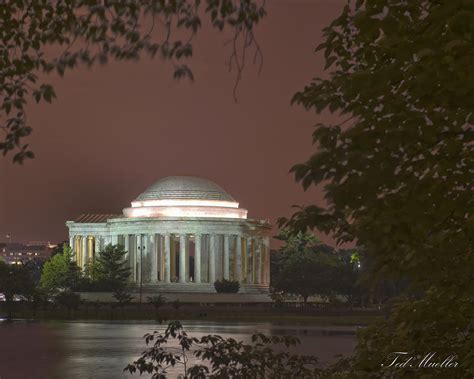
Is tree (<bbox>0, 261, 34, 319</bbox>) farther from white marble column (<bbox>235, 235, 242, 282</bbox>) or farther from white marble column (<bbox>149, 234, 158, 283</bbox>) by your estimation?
white marble column (<bbox>235, 235, 242, 282</bbox>)

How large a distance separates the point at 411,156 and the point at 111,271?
158 m

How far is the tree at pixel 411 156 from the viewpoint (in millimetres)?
12062

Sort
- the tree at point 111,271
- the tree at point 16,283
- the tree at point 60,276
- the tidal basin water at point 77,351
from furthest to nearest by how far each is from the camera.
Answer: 1. the tree at point 60,276
2. the tree at point 111,271
3. the tree at point 16,283
4. the tidal basin water at point 77,351

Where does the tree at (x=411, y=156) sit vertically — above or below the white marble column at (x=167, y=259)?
below

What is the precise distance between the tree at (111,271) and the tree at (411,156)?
15209 centimetres

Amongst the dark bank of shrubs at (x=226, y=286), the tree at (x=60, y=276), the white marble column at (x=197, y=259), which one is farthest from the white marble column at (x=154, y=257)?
the dark bank of shrubs at (x=226, y=286)

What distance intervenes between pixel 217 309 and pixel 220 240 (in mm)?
61509

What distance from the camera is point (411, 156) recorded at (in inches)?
505

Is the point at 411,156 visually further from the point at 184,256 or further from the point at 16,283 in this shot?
the point at 184,256

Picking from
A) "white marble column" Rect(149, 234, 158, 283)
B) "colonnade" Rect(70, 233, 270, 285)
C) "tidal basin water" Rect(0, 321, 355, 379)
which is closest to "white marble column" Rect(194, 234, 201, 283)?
"colonnade" Rect(70, 233, 270, 285)

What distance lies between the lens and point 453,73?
12.2m

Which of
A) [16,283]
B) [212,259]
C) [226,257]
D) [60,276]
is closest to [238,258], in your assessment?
[226,257]

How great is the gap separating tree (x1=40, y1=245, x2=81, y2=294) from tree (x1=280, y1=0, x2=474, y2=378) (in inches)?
6126

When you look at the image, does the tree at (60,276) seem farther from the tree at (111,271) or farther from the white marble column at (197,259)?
the white marble column at (197,259)
